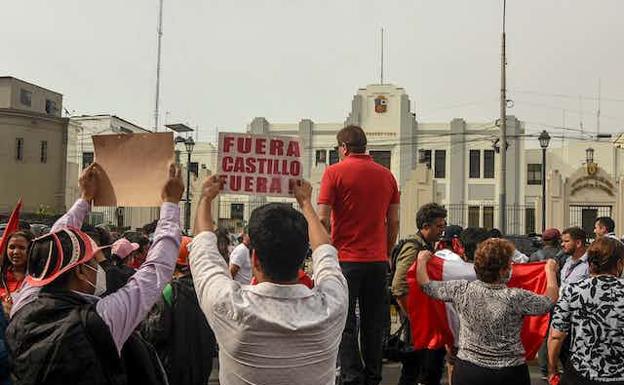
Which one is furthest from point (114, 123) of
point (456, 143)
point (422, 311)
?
point (422, 311)

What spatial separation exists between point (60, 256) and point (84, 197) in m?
0.98

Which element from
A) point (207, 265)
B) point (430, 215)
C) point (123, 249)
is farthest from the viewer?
point (123, 249)

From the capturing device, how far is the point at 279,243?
2744mm

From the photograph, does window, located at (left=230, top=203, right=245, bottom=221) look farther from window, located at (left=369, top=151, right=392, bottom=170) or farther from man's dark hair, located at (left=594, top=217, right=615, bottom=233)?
man's dark hair, located at (left=594, top=217, right=615, bottom=233)

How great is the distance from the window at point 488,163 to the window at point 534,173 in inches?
119

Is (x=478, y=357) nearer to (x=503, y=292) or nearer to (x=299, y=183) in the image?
(x=503, y=292)

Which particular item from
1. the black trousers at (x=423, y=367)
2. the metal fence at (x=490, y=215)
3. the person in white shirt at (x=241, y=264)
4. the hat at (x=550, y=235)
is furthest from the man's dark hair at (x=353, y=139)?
the metal fence at (x=490, y=215)

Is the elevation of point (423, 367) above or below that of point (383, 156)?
below

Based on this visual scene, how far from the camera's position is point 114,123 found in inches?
1997

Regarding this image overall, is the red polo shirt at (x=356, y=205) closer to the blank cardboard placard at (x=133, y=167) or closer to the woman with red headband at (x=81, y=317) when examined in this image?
the blank cardboard placard at (x=133, y=167)

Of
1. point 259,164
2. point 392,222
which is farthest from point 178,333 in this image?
point 259,164

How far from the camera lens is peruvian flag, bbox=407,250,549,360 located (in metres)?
5.85

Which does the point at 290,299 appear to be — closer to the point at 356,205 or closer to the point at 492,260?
the point at 492,260

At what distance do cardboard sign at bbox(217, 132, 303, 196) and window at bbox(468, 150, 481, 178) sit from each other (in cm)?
5001
